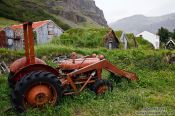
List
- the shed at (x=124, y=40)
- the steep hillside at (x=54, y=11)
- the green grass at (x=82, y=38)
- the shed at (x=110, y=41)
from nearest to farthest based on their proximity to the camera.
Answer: the green grass at (x=82, y=38) → the shed at (x=110, y=41) → the shed at (x=124, y=40) → the steep hillside at (x=54, y=11)

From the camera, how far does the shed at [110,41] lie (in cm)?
3733

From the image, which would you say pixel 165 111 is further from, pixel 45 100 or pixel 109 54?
pixel 109 54

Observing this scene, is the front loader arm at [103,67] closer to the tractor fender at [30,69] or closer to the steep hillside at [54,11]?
the tractor fender at [30,69]

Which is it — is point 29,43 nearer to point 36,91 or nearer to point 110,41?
point 36,91

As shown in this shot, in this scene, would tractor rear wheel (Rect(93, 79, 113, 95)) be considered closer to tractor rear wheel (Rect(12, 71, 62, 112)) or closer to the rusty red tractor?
the rusty red tractor

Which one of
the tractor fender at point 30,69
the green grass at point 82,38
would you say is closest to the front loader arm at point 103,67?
the tractor fender at point 30,69

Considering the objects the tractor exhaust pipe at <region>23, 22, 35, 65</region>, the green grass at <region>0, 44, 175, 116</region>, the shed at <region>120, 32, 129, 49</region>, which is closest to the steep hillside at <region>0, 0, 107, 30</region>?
the shed at <region>120, 32, 129, 49</region>

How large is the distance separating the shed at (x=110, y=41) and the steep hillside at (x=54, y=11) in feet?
126

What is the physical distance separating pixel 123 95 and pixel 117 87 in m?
1.13

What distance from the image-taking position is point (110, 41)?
39156 mm

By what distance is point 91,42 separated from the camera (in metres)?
31.1

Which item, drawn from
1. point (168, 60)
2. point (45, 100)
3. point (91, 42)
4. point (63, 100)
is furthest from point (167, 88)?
point (91, 42)

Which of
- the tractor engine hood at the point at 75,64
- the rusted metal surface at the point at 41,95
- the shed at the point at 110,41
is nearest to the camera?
the rusted metal surface at the point at 41,95

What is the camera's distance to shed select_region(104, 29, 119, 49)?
1470 inches
